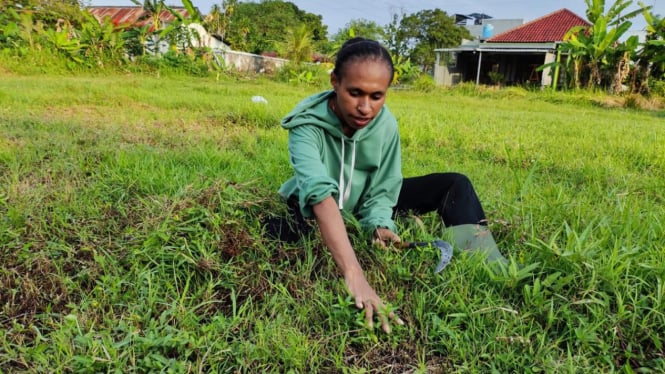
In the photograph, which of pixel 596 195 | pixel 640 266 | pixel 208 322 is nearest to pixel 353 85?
pixel 208 322

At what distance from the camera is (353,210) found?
6.28ft

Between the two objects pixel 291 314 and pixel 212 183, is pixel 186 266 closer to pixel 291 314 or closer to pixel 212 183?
pixel 291 314

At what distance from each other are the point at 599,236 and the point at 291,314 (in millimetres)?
1184

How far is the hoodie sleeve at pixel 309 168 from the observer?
139 cm

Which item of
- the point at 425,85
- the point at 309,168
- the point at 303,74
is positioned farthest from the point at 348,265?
the point at 425,85

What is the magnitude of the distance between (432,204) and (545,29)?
21.0m

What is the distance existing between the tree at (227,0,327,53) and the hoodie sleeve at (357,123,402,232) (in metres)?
19.5

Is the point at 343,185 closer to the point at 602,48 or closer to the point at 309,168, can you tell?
the point at 309,168

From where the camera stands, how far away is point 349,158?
1734 millimetres

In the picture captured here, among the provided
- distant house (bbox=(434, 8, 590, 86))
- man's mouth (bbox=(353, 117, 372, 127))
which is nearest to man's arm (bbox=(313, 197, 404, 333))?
man's mouth (bbox=(353, 117, 372, 127))

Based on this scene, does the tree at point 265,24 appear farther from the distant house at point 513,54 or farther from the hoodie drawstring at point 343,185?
the hoodie drawstring at point 343,185

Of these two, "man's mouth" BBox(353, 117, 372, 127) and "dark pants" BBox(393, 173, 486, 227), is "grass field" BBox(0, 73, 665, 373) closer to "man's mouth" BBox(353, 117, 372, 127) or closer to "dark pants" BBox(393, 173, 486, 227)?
"dark pants" BBox(393, 173, 486, 227)

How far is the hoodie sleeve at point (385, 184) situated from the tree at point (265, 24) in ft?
64.0

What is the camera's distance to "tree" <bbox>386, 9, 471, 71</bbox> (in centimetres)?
3180
